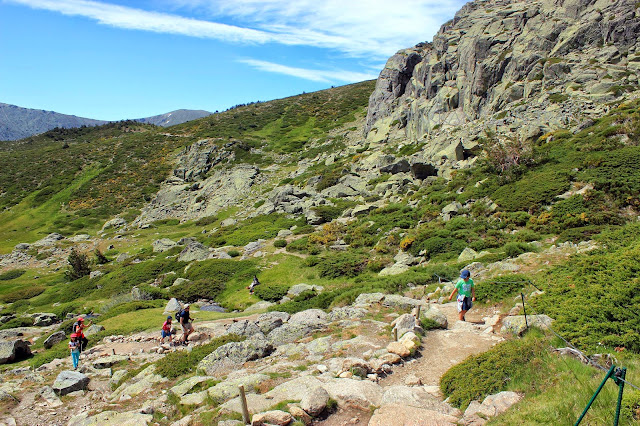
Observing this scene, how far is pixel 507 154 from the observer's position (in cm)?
2631

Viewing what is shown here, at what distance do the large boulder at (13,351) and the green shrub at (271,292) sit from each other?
1127cm

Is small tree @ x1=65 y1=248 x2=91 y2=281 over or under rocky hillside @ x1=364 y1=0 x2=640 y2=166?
under

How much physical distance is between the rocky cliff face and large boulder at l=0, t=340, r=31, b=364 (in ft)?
116

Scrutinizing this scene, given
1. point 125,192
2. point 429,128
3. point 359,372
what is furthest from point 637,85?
point 125,192

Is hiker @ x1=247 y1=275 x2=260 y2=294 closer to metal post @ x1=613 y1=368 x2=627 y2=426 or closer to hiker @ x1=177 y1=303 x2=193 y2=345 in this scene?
hiker @ x1=177 y1=303 x2=193 y2=345

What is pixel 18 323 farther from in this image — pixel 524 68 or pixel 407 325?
pixel 524 68

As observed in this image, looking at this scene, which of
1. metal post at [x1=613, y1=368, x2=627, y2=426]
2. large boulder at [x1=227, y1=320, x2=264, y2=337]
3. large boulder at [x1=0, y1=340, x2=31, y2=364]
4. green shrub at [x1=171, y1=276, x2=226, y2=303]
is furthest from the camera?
green shrub at [x1=171, y1=276, x2=226, y2=303]

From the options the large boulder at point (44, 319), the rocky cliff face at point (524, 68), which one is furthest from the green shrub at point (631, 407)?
the rocky cliff face at point (524, 68)

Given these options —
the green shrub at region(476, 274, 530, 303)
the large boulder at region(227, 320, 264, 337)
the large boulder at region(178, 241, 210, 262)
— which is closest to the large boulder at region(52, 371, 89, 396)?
the large boulder at region(227, 320, 264, 337)

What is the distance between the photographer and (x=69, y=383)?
38.1ft

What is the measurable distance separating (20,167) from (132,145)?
2204 centimetres

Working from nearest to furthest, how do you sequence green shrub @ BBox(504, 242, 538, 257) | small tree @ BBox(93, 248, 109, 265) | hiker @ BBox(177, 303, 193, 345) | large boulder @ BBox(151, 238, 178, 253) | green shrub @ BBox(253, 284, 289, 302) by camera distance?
hiker @ BBox(177, 303, 193, 345) < green shrub @ BBox(504, 242, 538, 257) < green shrub @ BBox(253, 284, 289, 302) < large boulder @ BBox(151, 238, 178, 253) < small tree @ BBox(93, 248, 109, 265)

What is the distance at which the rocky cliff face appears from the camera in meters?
30.3

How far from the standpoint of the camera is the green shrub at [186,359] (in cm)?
1161
